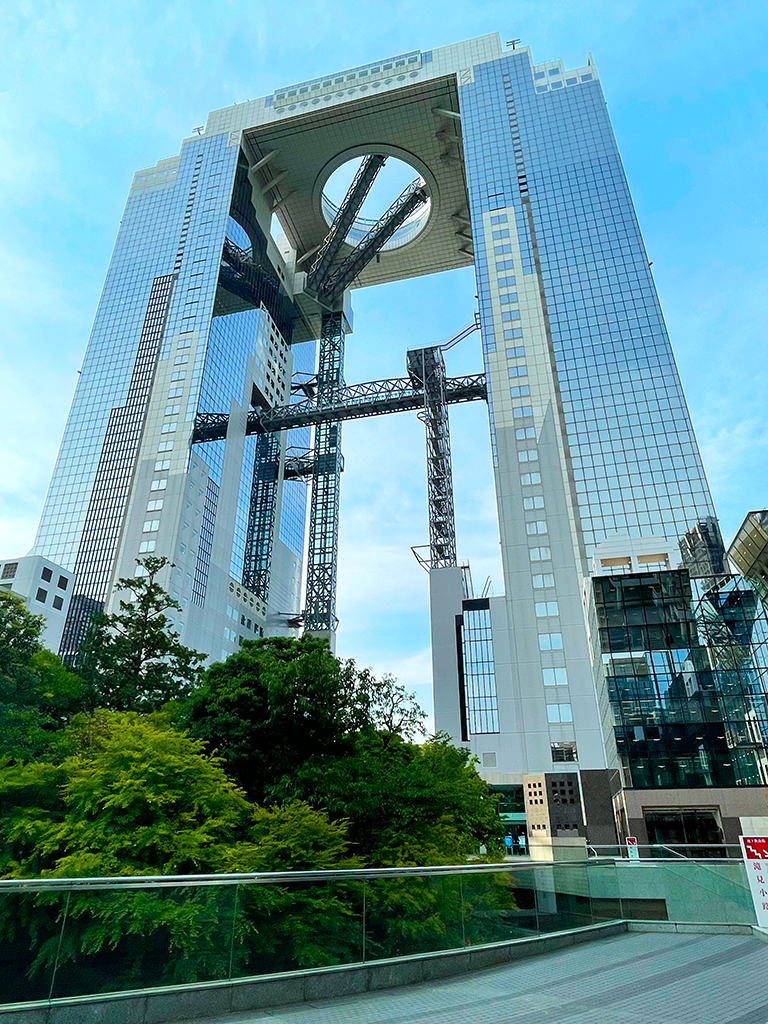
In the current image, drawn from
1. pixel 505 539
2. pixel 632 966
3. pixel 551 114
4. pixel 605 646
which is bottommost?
pixel 632 966

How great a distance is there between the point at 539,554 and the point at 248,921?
189ft

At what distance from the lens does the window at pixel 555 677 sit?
190ft

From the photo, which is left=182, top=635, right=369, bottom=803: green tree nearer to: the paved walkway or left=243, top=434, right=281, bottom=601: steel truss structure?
the paved walkway

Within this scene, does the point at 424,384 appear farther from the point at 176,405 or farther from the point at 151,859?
the point at 151,859

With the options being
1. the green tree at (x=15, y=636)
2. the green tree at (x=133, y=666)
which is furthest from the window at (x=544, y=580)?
the green tree at (x=15, y=636)

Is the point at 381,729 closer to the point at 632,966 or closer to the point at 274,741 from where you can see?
the point at 274,741

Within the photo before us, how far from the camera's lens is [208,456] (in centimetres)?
7600

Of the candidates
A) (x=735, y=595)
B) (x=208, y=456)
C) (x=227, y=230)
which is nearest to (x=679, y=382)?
(x=735, y=595)

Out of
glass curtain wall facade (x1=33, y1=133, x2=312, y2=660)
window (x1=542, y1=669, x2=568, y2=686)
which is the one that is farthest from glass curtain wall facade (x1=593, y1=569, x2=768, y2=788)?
glass curtain wall facade (x1=33, y1=133, x2=312, y2=660)

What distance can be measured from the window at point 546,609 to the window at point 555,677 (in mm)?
5006

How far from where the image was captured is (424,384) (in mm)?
82188

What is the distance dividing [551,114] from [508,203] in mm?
13728

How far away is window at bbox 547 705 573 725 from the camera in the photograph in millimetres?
56562

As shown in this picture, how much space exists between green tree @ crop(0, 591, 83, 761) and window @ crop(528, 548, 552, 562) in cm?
4403
